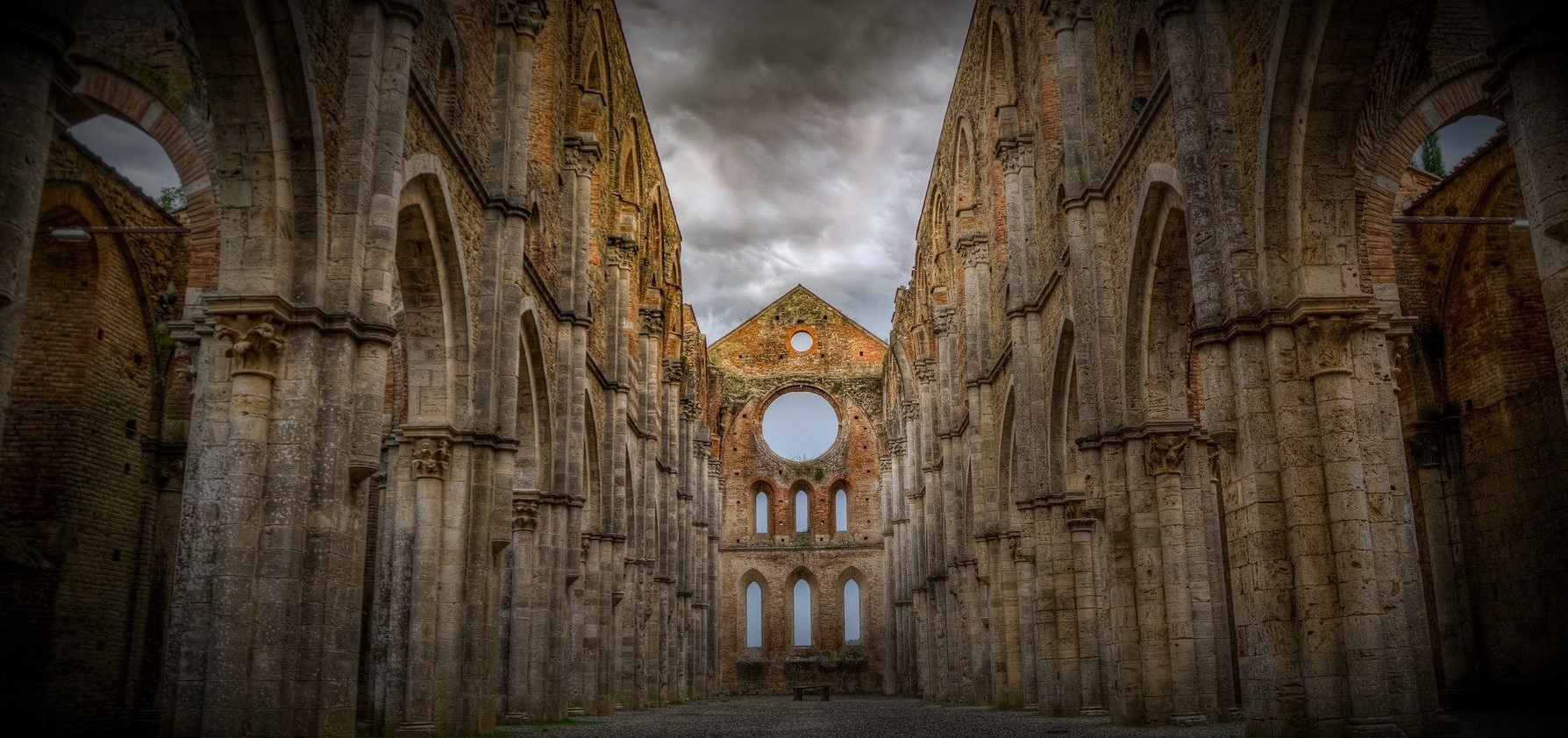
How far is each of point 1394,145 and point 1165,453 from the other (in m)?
4.85

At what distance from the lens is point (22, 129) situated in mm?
6191

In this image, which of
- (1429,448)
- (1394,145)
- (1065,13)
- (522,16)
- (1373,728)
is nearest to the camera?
(1373,728)

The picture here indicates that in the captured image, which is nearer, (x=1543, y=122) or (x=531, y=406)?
(x=1543, y=122)

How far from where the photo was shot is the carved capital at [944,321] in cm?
3194

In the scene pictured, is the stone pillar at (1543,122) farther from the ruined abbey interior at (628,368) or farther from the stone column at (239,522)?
the stone column at (239,522)

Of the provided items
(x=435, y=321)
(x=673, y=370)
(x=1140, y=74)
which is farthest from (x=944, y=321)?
(x=435, y=321)

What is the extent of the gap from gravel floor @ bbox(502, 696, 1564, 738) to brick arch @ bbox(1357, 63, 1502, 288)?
15.4 feet

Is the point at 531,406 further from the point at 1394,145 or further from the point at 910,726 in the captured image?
the point at 1394,145

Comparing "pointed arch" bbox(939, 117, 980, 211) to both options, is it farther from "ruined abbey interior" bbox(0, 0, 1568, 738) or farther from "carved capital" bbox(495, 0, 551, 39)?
"carved capital" bbox(495, 0, 551, 39)

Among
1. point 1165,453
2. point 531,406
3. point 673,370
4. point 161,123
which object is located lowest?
point 1165,453

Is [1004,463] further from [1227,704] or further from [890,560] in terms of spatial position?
[890,560]

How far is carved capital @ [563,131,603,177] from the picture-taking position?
2242 cm

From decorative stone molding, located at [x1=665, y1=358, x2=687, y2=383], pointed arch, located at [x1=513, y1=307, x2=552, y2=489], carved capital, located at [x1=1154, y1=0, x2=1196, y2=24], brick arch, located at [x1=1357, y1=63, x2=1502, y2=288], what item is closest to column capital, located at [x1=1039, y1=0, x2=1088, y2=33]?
carved capital, located at [x1=1154, y1=0, x2=1196, y2=24]

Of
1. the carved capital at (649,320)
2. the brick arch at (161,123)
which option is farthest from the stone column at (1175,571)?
the carved capital at (649,320)
